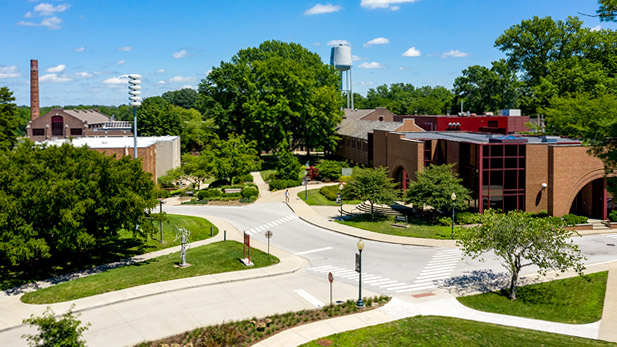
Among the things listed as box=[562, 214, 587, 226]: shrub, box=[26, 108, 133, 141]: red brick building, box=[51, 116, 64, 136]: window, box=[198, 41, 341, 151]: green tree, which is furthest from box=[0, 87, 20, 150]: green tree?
box=[51, 116, 64, 136]: window

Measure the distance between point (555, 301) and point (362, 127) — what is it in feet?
171

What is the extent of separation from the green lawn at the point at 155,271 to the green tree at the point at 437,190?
14.3 meters

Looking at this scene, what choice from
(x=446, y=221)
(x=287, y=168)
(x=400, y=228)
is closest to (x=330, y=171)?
(x=287, y=168)

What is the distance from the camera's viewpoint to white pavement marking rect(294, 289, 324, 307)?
23.9m

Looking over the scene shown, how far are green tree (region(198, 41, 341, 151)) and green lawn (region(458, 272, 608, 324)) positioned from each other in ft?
169

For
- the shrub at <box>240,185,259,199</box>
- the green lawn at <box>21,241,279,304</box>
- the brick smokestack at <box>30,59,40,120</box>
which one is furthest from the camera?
the brick smokestack at <box>30,59,40,120</box>

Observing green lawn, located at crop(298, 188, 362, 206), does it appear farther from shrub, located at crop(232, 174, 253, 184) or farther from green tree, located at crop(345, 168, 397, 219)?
shrub, located at crop(232, 174, 253, 184)

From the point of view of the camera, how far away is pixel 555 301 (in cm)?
2450

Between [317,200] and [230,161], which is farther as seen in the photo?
[230,161]

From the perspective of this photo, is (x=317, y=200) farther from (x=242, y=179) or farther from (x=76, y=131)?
(x=76, y=131)

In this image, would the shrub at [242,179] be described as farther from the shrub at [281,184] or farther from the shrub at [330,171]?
the shrub at [330,171]

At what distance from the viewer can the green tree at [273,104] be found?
75.2 meters

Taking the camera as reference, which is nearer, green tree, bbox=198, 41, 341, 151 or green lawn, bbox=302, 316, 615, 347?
green lawn, bbox=302, 316, 615, 347

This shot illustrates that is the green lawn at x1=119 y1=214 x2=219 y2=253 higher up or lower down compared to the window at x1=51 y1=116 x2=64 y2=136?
lower down
